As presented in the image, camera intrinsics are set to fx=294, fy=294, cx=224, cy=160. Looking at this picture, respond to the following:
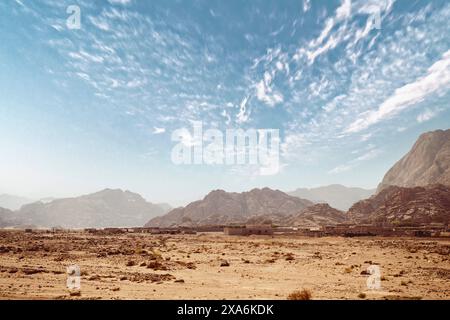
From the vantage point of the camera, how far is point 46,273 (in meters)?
20.8

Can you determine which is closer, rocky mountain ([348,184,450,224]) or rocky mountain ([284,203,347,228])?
rocky mountain ([348,184,450,224])

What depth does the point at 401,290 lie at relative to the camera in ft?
52.2

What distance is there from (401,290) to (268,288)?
7.14 metres

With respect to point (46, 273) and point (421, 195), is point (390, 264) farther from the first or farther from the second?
point (421, 195)

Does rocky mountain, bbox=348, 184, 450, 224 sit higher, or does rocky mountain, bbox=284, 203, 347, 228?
rocky mountain, bbox=348, 184, 450, 224

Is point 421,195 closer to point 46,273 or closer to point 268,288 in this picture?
point 268,288

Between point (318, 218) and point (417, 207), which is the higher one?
point (417, 207)

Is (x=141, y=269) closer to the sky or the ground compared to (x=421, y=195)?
closer to the ground

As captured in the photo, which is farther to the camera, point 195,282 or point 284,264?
point 284,264

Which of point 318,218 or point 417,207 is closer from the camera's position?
point 417,207
